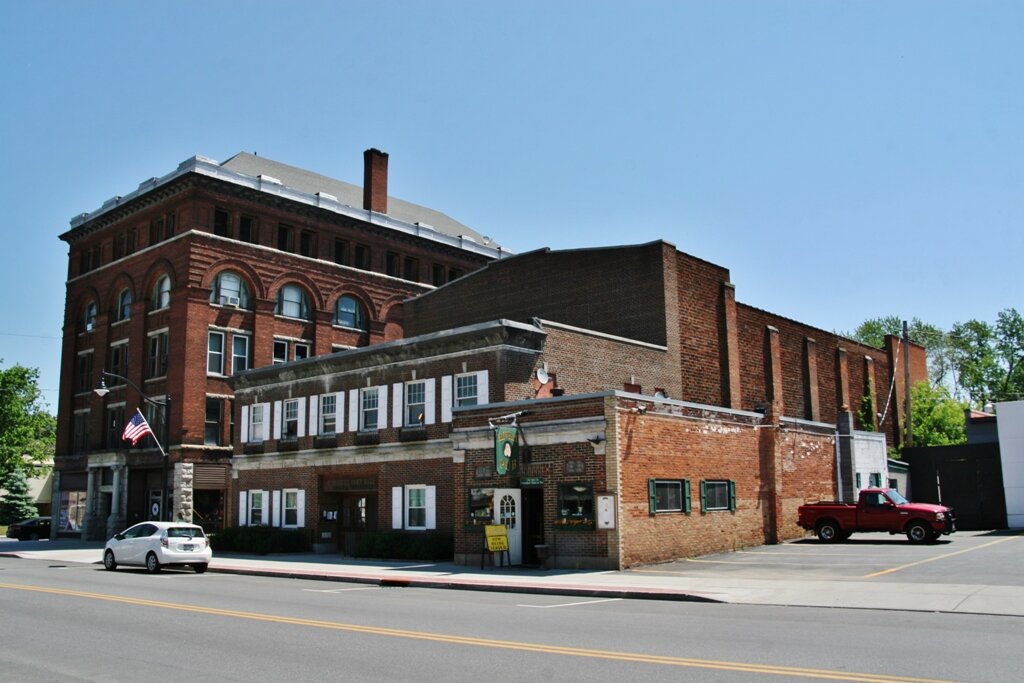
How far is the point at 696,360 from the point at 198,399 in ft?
85.3

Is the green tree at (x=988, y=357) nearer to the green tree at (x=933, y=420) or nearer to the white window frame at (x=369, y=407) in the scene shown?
the green tree at (x=933, y=420)

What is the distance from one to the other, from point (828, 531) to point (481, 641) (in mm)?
23335

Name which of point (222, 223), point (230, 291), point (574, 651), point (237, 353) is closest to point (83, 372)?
point (237, 353)

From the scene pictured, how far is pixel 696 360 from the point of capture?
3806cm

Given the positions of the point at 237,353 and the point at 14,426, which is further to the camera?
the point at 14,426

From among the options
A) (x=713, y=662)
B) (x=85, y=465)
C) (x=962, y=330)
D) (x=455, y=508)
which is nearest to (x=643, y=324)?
(x=455, y=508)

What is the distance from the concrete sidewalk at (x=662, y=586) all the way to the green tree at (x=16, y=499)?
50628 mm

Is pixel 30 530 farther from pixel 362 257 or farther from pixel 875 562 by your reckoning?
pixel 875 562

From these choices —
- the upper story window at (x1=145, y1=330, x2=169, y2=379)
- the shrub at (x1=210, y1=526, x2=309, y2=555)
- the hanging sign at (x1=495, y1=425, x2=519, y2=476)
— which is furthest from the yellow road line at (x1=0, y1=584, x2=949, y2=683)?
the upper story window at (x1=145, y1=330, x2=169, y2=379)

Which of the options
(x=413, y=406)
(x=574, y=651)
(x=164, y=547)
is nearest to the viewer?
(x=574, y=651)

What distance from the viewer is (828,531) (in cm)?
3173

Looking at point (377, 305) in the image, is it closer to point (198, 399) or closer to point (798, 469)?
point (198, 399)

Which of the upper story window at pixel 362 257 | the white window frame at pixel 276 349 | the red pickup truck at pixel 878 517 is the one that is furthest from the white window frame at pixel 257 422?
the red pickup truck at pixel 878 517

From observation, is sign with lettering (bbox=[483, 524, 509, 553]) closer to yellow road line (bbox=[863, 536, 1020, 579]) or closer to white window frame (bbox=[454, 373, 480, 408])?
white window frame (bbox=[454, 373, 480, 408])
